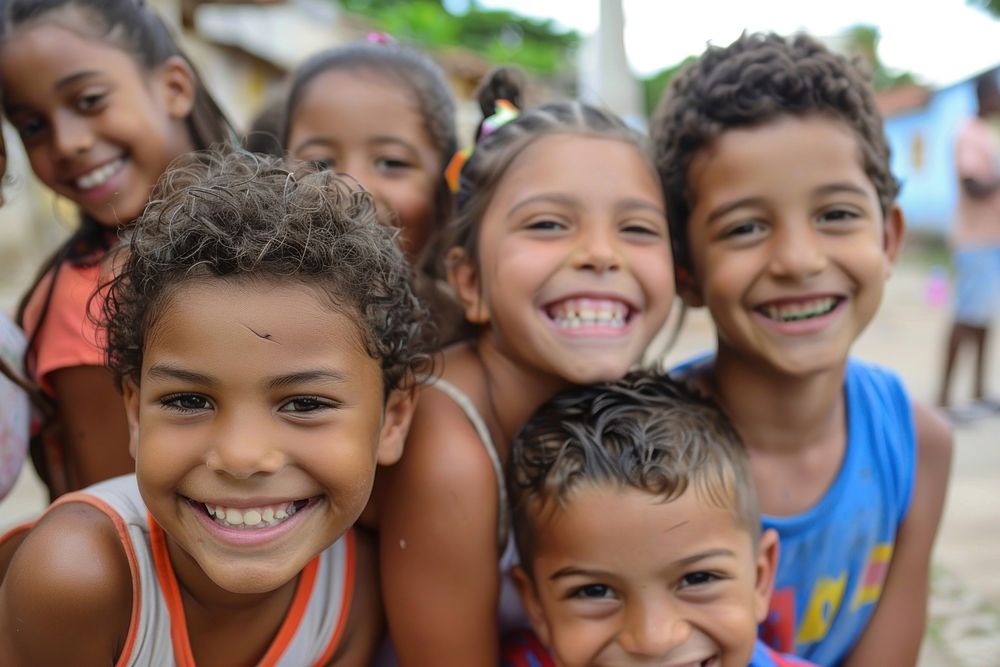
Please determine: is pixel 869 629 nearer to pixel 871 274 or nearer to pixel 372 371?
pixel 871 274

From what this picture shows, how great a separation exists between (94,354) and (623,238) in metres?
1.11

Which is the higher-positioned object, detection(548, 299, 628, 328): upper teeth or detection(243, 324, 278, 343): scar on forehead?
detection(548, 299, 628, 328): upper teeth

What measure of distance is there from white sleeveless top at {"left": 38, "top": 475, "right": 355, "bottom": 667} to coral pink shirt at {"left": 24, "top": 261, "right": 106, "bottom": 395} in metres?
0.40

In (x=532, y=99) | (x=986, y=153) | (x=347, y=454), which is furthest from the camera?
(x=986, y=153)

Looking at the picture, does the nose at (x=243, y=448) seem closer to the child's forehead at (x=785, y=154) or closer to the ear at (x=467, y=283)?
Result: the ear at (x=467, y=283)

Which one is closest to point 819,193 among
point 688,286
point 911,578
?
point 688,286

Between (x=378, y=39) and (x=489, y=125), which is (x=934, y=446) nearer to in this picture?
(x=489, y=125)

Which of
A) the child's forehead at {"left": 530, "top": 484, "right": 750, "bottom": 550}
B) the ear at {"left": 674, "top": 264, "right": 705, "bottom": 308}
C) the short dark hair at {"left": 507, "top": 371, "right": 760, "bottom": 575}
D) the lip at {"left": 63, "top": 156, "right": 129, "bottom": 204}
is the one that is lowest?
the child's forehead at {"left": 530, "top": 484, "right": 750, "bottom": 550}

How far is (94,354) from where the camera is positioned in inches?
74.4

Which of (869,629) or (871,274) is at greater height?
(871,274)

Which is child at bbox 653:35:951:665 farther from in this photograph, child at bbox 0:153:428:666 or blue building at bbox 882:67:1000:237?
blue building at bbox 882:67:1000:237

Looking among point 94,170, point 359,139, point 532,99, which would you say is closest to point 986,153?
point 532,99

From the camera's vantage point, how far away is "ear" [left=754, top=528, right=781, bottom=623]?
1.73 meters

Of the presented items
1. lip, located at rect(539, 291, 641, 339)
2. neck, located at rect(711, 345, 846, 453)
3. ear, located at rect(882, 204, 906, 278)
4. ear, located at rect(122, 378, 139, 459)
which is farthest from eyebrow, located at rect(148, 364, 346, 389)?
ear, located at rect(882, 204, 906, 278)
